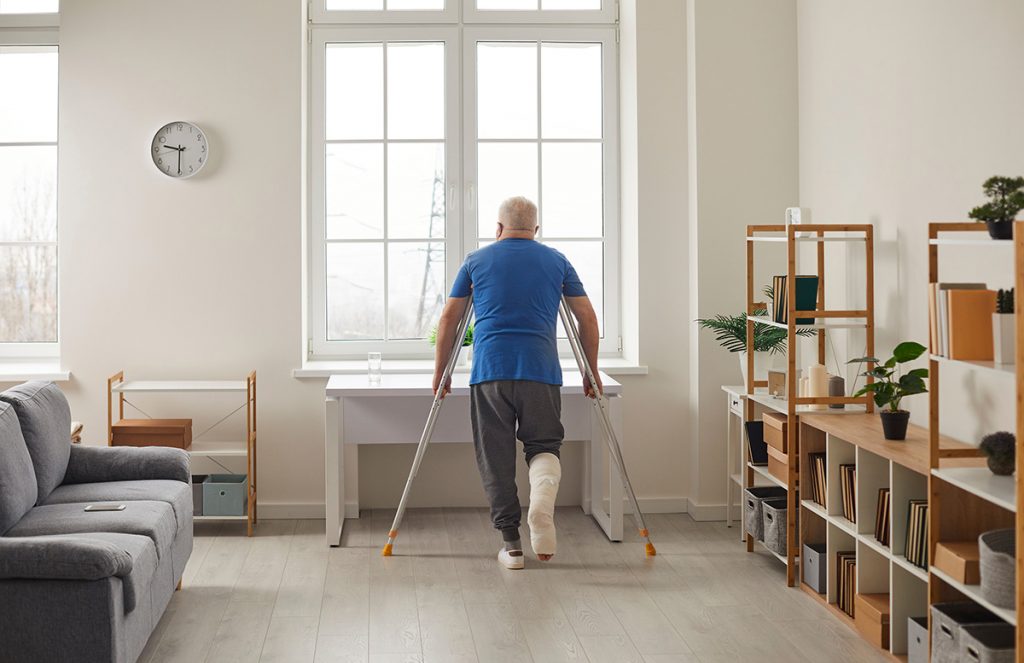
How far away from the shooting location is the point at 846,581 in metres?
3.89

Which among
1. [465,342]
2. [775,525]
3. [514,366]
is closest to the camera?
[775,525]

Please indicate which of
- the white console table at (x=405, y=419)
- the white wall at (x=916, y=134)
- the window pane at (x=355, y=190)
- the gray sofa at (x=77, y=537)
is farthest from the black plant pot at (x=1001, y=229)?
the window pane at (x=355, y=190)

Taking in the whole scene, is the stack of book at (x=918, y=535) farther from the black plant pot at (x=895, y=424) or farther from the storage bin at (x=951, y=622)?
the black plant pot at (x=895, y=424)

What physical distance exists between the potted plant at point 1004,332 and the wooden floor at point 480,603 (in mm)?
1161

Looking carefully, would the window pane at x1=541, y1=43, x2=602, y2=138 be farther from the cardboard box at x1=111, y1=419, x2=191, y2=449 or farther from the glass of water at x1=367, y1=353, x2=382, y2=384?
the cardboard box at x1=111, y1=419, x2=191, y2=449

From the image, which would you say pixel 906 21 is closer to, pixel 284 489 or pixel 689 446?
pixel 689 446

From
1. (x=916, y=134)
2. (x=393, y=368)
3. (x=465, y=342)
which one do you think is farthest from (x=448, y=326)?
(x=916, y=134)

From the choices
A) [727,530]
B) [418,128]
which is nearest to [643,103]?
[418,128]

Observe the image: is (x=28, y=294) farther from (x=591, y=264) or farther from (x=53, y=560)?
(x=53, y=560)

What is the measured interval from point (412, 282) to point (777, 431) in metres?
2.23

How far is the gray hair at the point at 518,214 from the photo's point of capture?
183 inches

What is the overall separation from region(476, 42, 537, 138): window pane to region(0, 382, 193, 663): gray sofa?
8.29 feet

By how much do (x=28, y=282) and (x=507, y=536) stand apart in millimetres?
2985

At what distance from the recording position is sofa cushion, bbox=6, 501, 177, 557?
3445mm
